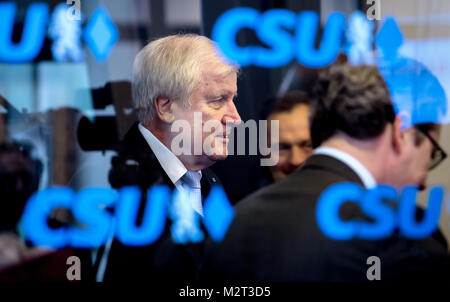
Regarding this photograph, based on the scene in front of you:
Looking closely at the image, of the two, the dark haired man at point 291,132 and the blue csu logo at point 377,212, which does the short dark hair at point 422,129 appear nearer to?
the blue csu logo at point 377,212

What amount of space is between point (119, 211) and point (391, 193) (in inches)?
45.2

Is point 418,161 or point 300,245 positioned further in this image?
point 418,161

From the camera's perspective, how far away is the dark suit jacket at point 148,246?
3104mm

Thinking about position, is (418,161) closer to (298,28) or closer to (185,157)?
(298,28)

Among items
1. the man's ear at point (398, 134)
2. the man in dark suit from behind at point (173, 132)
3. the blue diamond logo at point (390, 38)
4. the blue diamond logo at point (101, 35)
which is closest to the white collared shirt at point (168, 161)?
the man in dark suit from behind at point (173, 132)

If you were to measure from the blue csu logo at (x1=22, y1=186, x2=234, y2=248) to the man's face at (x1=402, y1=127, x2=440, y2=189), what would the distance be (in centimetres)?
77

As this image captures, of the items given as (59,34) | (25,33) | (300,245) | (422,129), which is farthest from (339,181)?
(25,33)

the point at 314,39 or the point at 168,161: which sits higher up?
the point at 314,39

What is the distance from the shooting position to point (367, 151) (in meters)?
3.10

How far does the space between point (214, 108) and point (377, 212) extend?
0.81m

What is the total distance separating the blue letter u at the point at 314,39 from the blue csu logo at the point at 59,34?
78 cm
